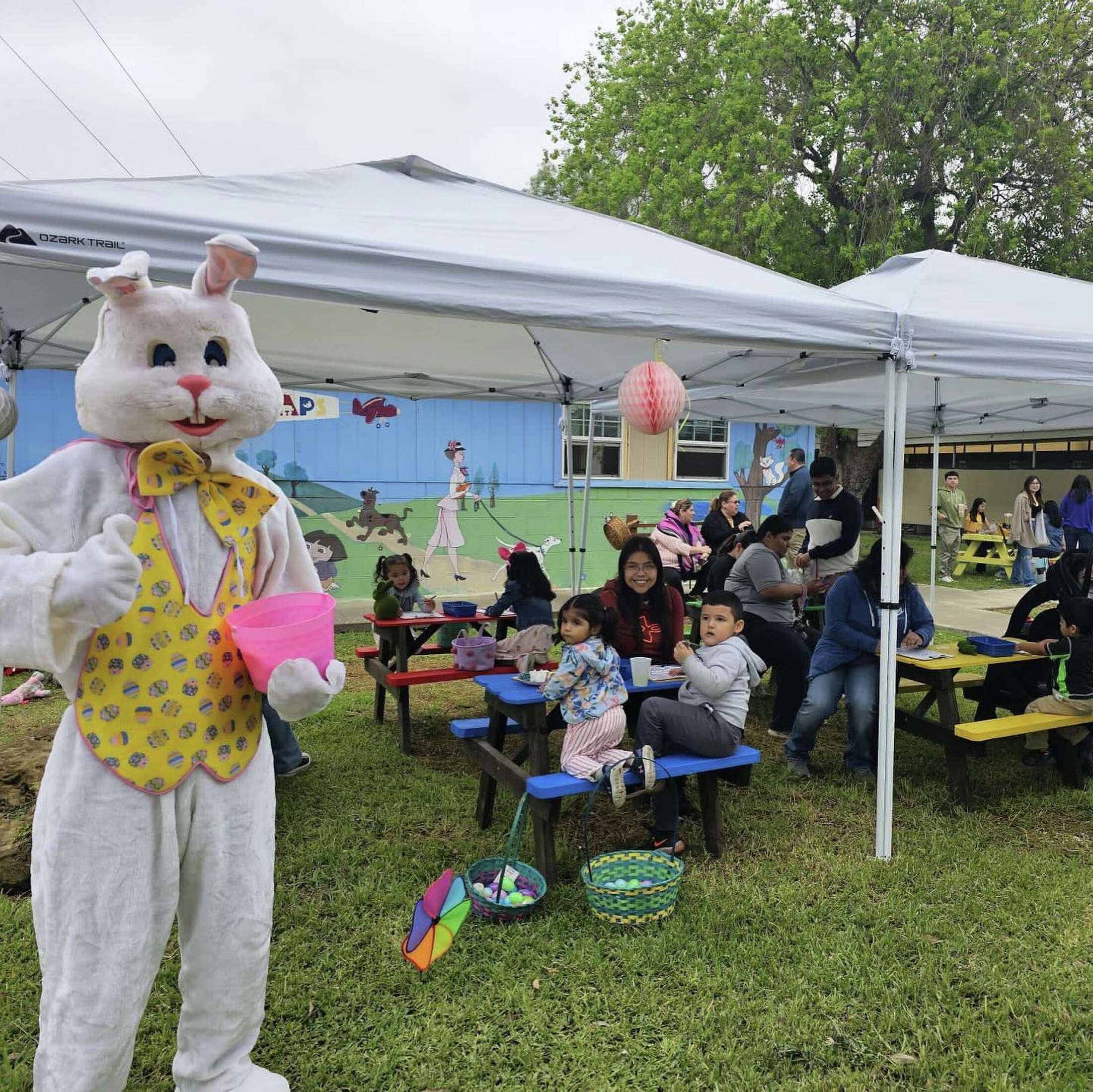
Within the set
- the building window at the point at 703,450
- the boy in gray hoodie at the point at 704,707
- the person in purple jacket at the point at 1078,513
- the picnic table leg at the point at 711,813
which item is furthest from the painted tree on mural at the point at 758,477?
the picnic table leg at the point at 711,813

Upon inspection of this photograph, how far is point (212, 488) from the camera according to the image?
204cm

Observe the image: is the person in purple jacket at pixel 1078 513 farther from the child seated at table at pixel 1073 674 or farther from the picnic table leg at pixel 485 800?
the picnic table leg at pixel 485 800

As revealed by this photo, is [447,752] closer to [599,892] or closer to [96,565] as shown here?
[599,892]

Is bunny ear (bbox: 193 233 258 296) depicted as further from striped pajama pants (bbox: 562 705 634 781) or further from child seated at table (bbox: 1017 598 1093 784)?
child seated at table (bbox: 1017 598 1093 784)

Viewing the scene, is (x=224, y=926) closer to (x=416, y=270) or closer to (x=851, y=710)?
(x=416, y=270)

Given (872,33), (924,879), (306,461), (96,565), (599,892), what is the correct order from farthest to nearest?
1. (872,33)
2. (306,461)
3. (924,879)
4. (599,892)
5. (96,565)

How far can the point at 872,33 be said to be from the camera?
1539 cm

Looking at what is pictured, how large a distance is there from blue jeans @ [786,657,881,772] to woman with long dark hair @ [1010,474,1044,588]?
31.9ft

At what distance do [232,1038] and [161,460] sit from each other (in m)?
1.45

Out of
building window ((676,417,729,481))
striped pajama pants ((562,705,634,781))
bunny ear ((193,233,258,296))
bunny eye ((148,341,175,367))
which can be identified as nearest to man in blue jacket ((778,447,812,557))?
building window ((676,417,729,481))

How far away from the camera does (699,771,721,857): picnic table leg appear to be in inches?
151

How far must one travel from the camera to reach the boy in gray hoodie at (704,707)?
380cm

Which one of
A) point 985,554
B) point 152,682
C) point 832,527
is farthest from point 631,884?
point 985,554

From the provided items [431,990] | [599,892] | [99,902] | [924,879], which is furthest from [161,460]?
[924,879]
